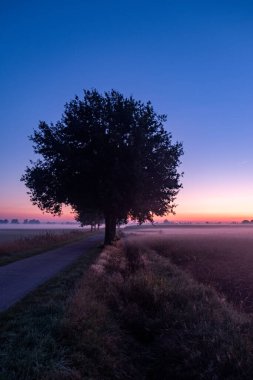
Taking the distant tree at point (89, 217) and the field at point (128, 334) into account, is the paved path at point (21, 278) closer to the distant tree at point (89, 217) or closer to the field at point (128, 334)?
the field at point (128, 334)

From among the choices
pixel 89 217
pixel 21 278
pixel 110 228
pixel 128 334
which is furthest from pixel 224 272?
pixel 89 217

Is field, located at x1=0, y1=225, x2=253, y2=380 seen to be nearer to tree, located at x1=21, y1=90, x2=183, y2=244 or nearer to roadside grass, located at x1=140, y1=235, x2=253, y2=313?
roadside grass, located at x1=140, y1=235, x2=253, y2=313

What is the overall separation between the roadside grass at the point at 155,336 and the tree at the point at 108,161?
1914 centimetres

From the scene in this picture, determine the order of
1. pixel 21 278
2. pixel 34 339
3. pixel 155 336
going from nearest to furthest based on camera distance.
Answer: pixel 34 339 → pixel 155 336 → pixel 21 278

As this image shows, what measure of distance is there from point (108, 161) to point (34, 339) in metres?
25.4

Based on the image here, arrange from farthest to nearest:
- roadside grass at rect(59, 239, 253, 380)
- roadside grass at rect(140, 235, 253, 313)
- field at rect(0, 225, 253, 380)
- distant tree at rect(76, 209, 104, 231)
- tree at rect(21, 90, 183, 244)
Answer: distant tree at rect(76, 209, 104, 231) < tree at rect(21, 90, 183, 244) < roadside grass at rect(140, 235, 253, 313) < roadside grass at rect(59, 239, 253, 380) < field at rect(0, 225, 253, 380)

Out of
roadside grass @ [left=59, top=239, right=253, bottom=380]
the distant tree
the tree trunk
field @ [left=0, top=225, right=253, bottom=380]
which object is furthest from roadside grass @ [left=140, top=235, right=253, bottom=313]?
the distant tree

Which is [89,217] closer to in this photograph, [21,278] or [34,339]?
[21,278]

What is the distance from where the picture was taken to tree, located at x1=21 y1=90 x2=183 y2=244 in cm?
3209

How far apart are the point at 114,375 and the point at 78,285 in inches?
233

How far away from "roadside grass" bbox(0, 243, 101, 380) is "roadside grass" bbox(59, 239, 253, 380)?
181 millimetres

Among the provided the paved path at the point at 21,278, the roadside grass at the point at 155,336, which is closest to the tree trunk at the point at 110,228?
the paved path at the point at 21,278

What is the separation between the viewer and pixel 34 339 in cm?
785

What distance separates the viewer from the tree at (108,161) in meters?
32.1
